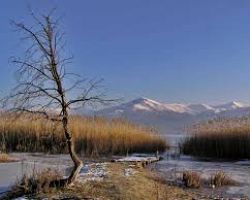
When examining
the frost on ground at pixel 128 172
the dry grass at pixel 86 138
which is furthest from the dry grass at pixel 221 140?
the frost on ground at pixel 128 172

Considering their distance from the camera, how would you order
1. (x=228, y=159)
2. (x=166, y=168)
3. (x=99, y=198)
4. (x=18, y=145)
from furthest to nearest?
(x=18, y=145), (x=228, y=159), (x=166, y=168), (x=99, y=198)

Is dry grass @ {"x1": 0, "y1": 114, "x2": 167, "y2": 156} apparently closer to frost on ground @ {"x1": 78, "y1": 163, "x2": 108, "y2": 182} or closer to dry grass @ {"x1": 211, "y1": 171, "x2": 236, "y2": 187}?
frost on ground @ {"x1": 78, "y1": 163, "x2": 108, "y2": 182}

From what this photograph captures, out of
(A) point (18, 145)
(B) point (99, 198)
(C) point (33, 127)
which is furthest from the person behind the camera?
(C) point (33, 127)

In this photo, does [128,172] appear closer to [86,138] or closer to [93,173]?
[93,173]

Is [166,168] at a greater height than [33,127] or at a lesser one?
lesser

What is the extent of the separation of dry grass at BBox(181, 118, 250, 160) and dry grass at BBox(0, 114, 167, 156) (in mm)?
1285

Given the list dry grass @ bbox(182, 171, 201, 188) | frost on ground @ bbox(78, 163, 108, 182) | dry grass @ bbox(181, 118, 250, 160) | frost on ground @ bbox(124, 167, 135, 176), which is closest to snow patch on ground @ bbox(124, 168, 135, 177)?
Answer: frost on ground @ bbox(124, 167, 135, 176)

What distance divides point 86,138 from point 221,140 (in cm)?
443

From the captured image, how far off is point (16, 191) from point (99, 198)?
50.6 inches

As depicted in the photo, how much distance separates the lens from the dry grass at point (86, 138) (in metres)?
17.0

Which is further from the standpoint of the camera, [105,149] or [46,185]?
[105,149]

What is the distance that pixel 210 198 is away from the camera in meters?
8.24

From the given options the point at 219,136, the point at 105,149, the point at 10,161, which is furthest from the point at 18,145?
the point at 219,136

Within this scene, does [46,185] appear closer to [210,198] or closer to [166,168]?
[210,198]
